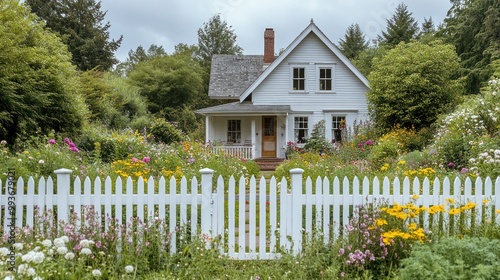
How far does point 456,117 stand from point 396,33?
29.4 m

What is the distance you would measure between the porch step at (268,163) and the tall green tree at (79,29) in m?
22.1

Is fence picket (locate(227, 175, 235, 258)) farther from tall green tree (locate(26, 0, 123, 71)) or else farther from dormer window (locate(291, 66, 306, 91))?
tall green tree (locate(26, 0, 123, 71))

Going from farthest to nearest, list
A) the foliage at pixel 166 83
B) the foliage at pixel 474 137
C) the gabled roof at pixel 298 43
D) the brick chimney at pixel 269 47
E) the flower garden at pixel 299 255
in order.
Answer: the foliage at pixel 166 83 < the brick chimney at pixel 269 47 < the gabled roof at pixel 298 43 < the foliage at pixel 474 137 < the flower garden at pixel 299 255

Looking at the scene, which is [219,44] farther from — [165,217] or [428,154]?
[165,217]

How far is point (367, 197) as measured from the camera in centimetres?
438

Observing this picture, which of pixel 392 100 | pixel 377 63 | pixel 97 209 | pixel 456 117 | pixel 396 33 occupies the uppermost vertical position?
pixel 396 33

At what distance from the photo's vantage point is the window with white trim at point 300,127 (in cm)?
1811

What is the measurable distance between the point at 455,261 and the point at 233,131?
16046 millimetres

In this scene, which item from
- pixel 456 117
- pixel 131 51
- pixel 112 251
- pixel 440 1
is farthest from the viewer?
pixel 131 51

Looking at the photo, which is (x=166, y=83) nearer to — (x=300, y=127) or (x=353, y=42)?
(x=300, y=127)

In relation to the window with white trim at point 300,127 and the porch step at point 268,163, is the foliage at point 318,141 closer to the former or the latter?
the window with white trim at point 300,127

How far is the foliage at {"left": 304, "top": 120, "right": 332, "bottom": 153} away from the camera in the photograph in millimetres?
16031

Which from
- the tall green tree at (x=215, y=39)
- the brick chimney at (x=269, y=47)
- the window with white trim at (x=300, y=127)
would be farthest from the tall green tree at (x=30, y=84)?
the tall green tree at (x=215, y=39)

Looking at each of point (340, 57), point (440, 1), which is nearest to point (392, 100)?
point (340, 57)
